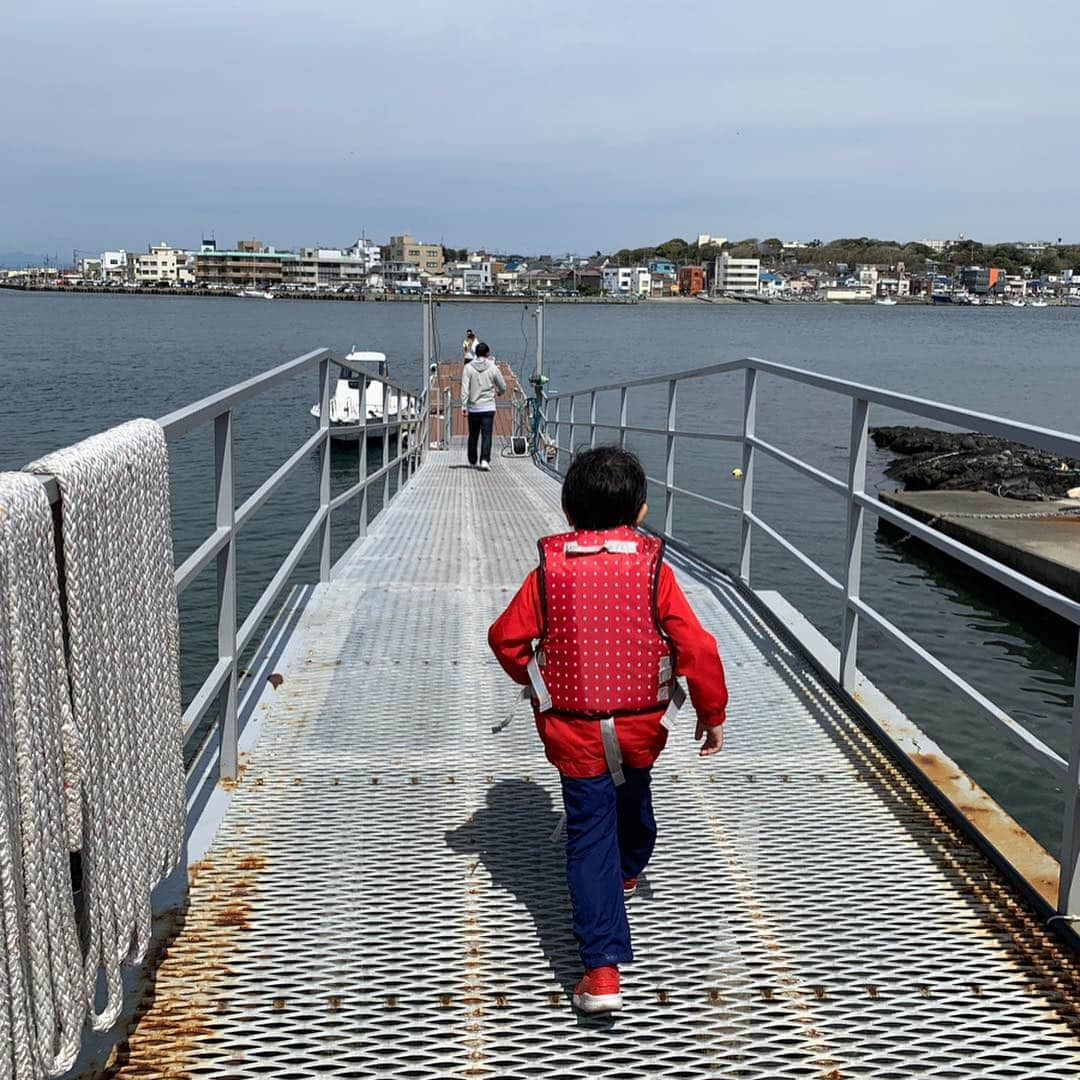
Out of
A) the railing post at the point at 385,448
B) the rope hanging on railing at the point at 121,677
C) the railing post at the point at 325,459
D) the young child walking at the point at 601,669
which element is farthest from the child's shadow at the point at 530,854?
the railing post at the point at 385,448

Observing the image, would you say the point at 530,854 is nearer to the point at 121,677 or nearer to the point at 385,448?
the point at 121,677

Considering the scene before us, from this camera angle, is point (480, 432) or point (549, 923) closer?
point (549, 923)

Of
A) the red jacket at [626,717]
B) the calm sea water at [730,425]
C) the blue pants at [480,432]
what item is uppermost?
the red jacket at [626,717]

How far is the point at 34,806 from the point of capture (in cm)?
185

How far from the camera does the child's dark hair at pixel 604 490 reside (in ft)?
9.43

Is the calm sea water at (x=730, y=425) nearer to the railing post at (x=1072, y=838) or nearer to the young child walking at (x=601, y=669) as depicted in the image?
the railing post at (x=1072, y=838)

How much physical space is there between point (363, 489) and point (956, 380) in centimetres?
5683

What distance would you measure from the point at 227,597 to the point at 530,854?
115 cm

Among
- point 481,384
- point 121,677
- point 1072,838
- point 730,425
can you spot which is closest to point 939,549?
point 1072,838

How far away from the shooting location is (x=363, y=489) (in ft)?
28.2

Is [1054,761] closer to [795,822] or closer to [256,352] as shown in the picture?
[795,822]

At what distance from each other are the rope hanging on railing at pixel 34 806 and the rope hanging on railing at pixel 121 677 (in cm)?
9

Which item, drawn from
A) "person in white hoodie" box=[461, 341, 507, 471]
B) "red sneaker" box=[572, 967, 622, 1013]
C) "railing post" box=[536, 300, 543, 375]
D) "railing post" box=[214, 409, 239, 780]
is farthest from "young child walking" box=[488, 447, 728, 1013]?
"railing post" box=[536, 300, 543, 375]

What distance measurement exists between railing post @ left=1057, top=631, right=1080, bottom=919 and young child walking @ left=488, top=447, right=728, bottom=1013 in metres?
0.84
